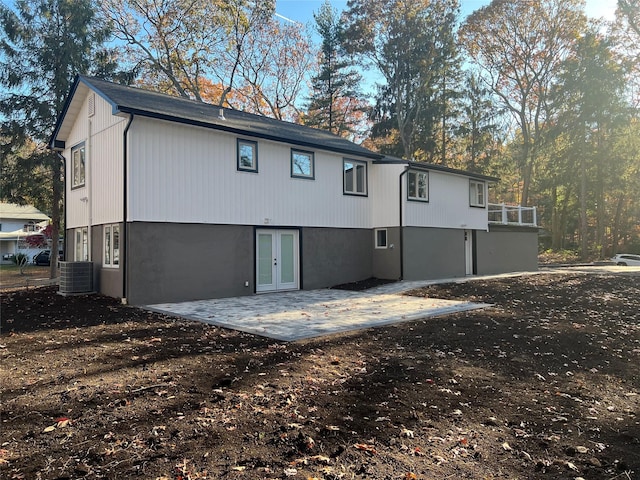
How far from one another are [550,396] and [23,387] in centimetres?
567

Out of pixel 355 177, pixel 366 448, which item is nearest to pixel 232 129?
pixel 355 177

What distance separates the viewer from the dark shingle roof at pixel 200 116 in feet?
36.4

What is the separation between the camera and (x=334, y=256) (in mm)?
15578

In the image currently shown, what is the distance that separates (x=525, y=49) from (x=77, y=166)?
99.3ft

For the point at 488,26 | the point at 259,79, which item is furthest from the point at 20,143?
the point at 488,26

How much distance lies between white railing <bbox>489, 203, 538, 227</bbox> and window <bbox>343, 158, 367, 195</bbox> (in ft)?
26.3

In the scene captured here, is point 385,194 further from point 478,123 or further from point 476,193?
point 478,123

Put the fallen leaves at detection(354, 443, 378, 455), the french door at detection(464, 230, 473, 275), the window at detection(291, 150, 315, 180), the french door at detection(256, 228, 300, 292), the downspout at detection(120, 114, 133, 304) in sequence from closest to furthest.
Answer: the fallen leaves at detection(354, 443, 378, 455)
the downspout at detection(120, 114, 133, 304)
the french door at detection(256, 228, 300, 292)
the window at detection(291, 150, 315, 180)
the french door at detection(464, 230, 473, 275)

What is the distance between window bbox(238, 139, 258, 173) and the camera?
12.8 meters

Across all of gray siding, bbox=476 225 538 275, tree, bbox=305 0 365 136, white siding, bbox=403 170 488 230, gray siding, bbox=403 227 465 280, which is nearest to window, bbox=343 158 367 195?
white siding, bbox=403 170 488 230

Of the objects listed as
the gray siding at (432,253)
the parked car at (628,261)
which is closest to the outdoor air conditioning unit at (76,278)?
the gray siding at (432,253)

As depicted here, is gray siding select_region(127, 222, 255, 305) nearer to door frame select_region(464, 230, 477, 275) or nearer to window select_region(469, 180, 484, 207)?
door frame select_region(464, 230, 477, 275)

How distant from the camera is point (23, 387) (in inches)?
179

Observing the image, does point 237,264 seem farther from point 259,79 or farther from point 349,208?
point 259,79
